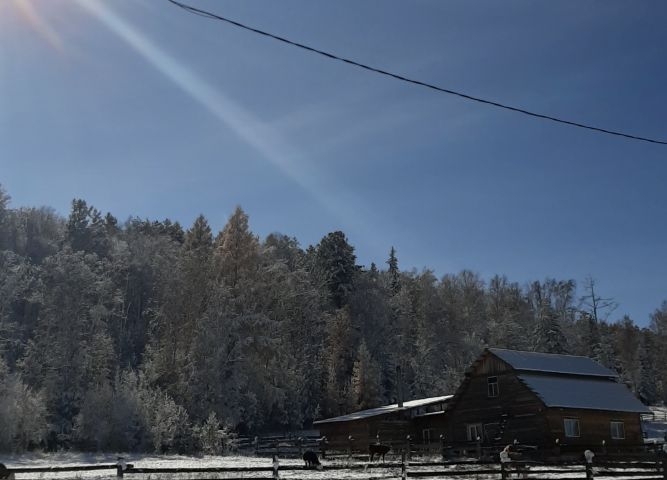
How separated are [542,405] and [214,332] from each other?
29.1 m

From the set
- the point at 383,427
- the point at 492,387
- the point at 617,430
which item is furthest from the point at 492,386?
the point at 383,427

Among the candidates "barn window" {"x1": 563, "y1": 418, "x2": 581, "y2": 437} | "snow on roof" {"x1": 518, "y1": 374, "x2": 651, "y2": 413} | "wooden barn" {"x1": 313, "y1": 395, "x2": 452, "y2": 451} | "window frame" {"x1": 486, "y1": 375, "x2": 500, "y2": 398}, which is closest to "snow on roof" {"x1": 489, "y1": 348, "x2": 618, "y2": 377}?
"snow on roof" {"x1": 518, "y1": 374, "x2": 651, "y2": 413}

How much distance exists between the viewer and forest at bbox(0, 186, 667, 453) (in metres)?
53.8

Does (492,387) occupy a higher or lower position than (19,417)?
higher

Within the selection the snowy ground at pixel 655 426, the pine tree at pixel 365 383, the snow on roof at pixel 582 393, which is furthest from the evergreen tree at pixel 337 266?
the snow on roof at pixel 582 393

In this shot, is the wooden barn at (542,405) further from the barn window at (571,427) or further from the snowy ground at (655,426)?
the snowy ground at (655,426)

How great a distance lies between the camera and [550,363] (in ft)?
165

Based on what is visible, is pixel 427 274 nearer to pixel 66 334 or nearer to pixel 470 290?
pixel 470 290

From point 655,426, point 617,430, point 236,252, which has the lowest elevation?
point 655,426

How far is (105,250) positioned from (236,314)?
89.4 ft

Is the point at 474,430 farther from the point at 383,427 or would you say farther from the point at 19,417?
the point at 19,417

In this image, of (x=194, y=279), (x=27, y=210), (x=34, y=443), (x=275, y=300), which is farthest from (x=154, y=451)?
(x=27, y=210)

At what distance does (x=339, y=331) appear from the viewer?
267 ft

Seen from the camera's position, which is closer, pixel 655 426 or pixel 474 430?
pixel 474 430
